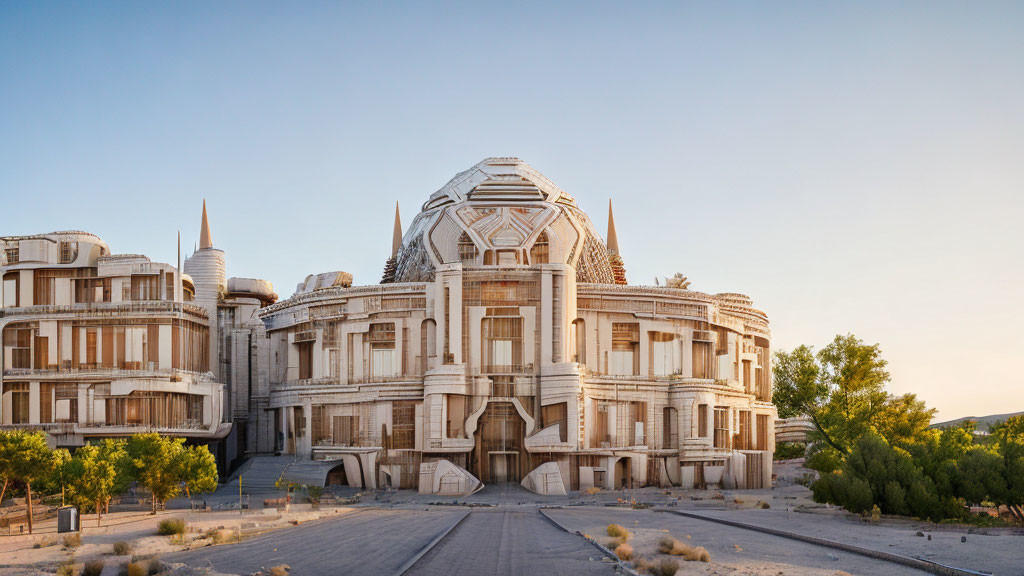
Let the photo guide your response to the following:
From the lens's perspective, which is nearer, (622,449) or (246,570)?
(246,570)

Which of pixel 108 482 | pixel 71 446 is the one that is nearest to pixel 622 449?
pixel 108 482

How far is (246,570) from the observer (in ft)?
86.0

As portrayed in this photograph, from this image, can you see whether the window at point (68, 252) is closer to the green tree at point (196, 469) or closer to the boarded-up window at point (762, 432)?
the green tree at point (196, 469)

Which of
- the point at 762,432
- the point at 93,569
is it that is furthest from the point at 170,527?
the point at 762,432

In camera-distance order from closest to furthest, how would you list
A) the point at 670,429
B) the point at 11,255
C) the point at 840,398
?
the point at 11,255, the point at 670,429, the point at 840,398

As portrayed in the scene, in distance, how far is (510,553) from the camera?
94.1 ft

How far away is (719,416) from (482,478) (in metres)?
16.5

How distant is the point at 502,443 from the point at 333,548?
93.7 ft

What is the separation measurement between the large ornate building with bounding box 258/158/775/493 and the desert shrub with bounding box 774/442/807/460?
57.5ft

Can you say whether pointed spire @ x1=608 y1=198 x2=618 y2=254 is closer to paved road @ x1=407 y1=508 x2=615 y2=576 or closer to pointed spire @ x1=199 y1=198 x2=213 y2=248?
pointed spire @ x1=199 y1=198 x2=213 y2=248

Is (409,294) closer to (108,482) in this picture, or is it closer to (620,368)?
(620,368)

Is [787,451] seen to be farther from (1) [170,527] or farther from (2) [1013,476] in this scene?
(1) [170,527]

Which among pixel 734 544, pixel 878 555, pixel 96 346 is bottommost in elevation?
pixel 734 544

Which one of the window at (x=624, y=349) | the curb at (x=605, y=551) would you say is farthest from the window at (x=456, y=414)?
the curb at (x=605, y=551)
